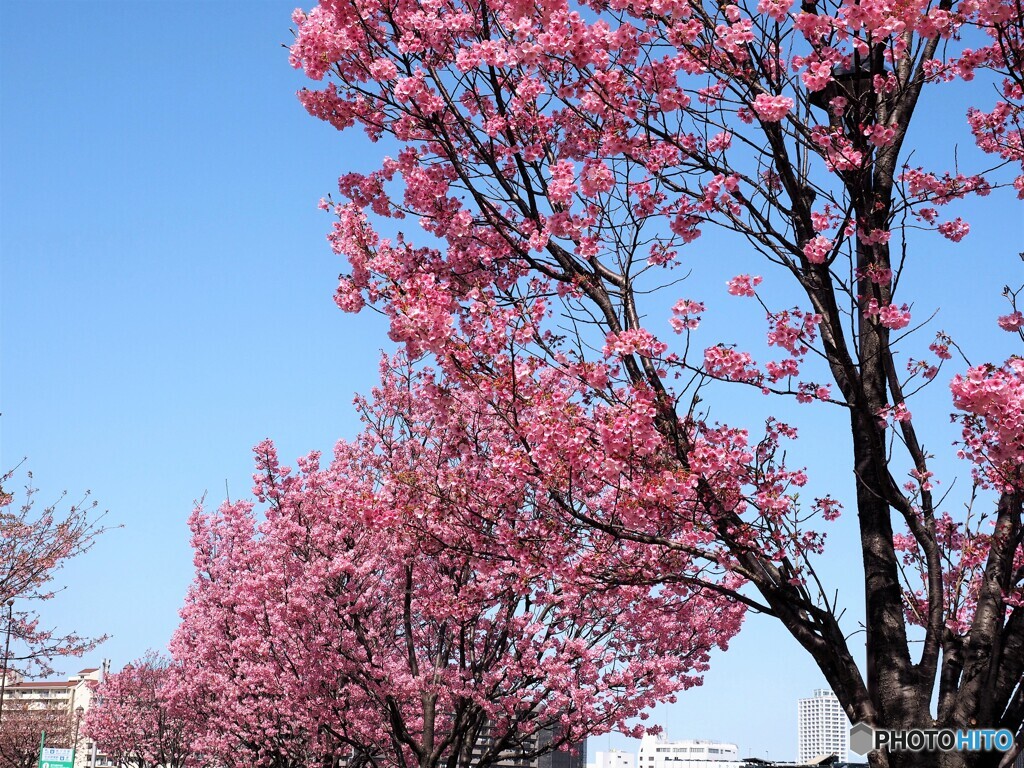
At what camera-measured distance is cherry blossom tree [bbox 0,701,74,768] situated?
160ft

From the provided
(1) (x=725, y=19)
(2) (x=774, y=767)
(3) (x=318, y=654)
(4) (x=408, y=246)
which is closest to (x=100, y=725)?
(3) (x=318, y=654)

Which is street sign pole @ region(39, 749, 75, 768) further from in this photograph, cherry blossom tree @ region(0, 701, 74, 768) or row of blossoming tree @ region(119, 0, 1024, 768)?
row of blossoming tree @ region(119, 0, 1024, 768)

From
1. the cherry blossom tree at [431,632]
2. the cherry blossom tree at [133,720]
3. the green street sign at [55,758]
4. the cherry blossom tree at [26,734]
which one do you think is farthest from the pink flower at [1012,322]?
the cherry blossom tree at [26,734]

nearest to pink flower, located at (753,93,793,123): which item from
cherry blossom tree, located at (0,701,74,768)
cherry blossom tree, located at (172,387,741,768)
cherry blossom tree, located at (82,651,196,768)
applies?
cherry blossom tree, located at (172,387,741,768)

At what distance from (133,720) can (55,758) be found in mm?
3740

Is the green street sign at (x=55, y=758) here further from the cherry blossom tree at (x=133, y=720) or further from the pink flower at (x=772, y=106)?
the pink flower at (x=772, y=106)

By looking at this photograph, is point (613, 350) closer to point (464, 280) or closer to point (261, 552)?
point (464, 280)

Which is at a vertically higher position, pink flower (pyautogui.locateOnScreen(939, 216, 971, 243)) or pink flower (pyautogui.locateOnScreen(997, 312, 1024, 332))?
pink flower (pyautogui.locateOnScreen(939, 216, 971, 243))

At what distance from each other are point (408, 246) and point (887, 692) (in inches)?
196

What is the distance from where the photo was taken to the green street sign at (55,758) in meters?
38.1

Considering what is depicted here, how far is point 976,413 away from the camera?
19.1 feet

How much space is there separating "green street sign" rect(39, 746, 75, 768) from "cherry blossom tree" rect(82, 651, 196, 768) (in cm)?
267

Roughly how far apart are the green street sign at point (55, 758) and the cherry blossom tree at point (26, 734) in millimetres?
8717

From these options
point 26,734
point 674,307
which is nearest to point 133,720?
point 26,734
